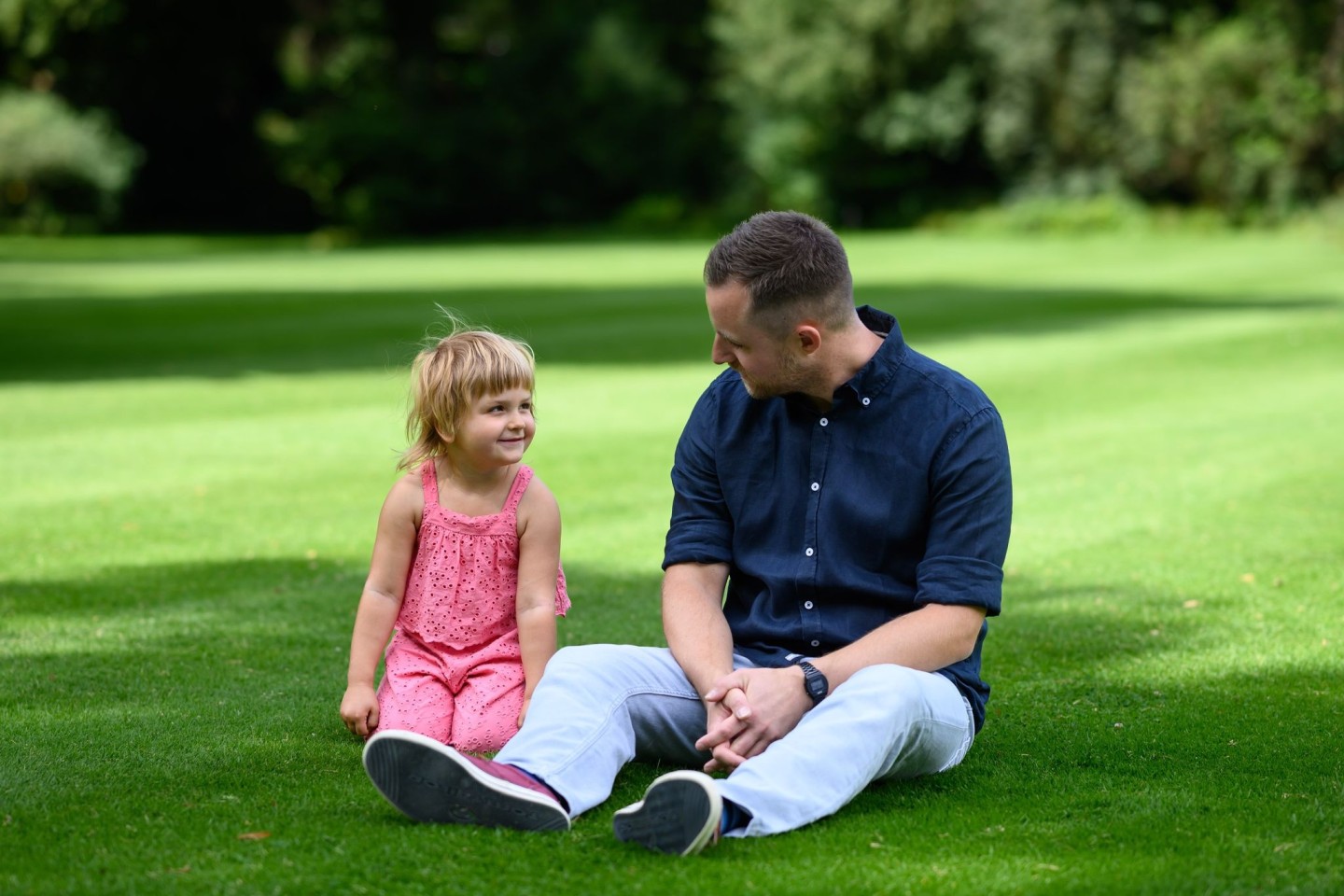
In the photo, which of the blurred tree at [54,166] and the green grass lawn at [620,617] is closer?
the green grass lawn at [620,617]

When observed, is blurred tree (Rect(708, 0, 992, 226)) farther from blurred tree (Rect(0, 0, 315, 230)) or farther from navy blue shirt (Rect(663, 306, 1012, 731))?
navy blue shirt (Rect(663, 306, 1012, 731))

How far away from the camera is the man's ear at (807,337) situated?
4113 millimetres

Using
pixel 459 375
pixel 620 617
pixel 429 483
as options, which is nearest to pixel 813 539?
pixel 459 375

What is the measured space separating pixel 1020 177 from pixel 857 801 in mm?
49711

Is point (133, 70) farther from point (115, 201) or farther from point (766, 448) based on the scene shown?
point (766, 448)

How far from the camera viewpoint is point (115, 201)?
170 feet

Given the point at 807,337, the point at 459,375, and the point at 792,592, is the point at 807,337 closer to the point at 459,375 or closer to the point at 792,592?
the point at 792,592

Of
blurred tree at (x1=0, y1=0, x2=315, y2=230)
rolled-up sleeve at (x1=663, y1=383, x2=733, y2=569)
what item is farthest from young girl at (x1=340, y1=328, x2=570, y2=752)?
blurred tree at (x1=0, y1=0, x2=315, y2=230)

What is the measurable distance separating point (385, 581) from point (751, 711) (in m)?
1.42

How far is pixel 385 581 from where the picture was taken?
15.8 ft

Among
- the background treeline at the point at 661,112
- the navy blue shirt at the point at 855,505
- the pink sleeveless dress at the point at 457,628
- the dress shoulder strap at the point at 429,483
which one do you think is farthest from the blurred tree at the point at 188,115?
the navy blue shirt at the point at 855,505

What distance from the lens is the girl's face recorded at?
A: 465 centimetres

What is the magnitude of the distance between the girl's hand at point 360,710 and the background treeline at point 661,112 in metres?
38.6

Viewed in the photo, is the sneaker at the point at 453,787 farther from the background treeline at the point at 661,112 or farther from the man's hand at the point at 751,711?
the background treeline at the point at 661,112
